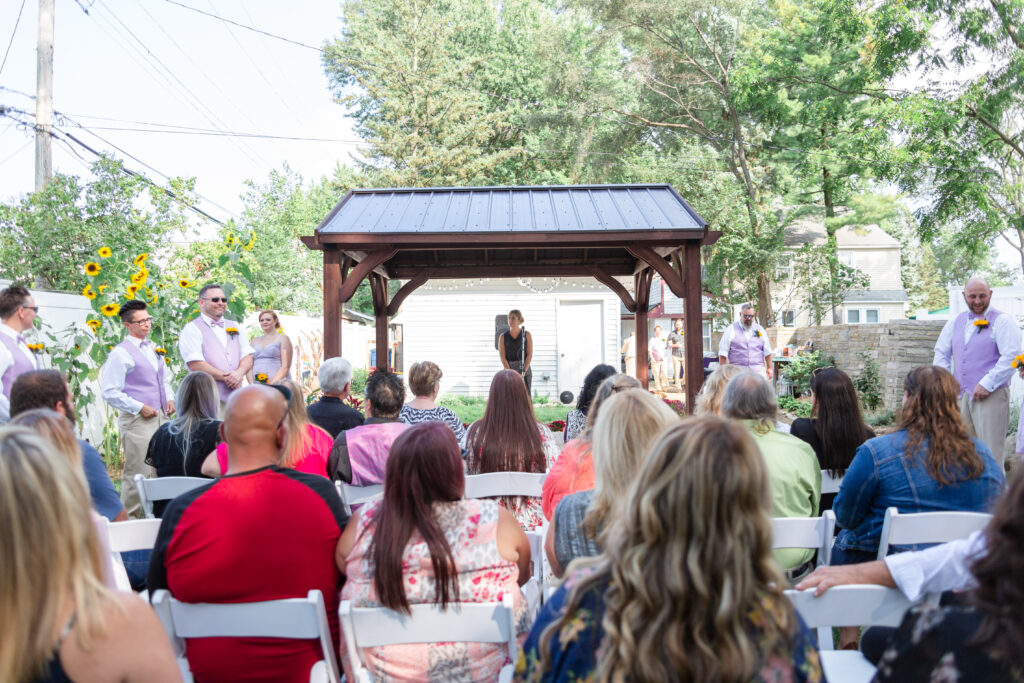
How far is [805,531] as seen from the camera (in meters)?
2.63

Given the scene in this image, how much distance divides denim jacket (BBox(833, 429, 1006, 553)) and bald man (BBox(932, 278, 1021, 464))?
3299mm

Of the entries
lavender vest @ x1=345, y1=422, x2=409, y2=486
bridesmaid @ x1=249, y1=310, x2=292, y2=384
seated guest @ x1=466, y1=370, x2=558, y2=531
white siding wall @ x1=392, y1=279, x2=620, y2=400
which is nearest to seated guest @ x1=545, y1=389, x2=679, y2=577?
seated guest @ x1=466, y1=370, x2=558, y2=531

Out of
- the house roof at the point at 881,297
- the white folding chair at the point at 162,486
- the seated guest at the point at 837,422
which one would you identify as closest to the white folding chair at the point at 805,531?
the seated guest at the point at 837,422

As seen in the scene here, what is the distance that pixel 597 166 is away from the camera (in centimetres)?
2448

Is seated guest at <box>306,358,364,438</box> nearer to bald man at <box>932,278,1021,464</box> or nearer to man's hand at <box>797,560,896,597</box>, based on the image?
man's hand at <box>797,560,896,597</box>

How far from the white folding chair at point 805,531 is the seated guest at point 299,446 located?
198cm

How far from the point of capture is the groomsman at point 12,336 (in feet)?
15.5

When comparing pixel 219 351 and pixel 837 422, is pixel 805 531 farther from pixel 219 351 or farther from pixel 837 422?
pixel 219 351

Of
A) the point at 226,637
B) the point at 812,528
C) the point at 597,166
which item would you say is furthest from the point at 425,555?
the point at 597,166

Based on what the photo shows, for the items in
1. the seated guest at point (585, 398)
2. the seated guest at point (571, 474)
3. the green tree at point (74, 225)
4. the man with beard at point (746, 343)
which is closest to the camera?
the seated guest at point (571, 474)

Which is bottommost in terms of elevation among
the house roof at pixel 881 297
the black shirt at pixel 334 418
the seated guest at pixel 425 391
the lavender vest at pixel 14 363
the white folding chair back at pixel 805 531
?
the white folding chair back at pixel 805 531

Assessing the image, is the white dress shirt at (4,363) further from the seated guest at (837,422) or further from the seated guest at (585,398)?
the seated guest at (837,422)

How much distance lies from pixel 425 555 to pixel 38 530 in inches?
42.4

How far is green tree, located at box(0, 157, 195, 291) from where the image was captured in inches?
411
